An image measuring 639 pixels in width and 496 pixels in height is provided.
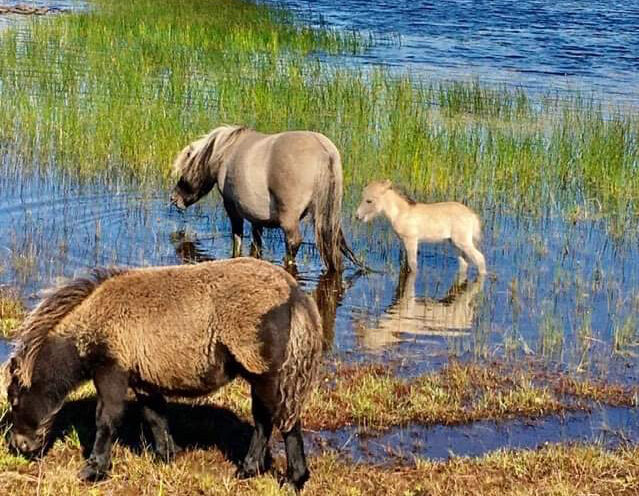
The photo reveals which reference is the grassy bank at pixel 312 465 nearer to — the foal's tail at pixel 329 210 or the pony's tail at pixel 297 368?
the pony's tail at pixel 297 368

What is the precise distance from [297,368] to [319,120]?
1026 centimetres

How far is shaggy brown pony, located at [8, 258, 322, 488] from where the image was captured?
17.9ft

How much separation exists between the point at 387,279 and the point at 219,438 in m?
4.57

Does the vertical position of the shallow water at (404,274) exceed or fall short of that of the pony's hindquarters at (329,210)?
it falls short

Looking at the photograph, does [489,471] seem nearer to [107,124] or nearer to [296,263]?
[296,263]

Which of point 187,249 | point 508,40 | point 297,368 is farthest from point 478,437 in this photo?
point 508,40

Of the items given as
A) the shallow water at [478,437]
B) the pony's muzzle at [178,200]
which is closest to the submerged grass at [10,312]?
the shallow water at [478,437]

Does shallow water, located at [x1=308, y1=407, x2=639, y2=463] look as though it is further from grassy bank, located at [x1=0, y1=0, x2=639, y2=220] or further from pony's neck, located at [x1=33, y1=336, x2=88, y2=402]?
grassy bank, located at [x1=0, y1=0, x2=639, y2=220]

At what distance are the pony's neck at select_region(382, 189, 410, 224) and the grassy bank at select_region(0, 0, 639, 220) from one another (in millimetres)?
2075

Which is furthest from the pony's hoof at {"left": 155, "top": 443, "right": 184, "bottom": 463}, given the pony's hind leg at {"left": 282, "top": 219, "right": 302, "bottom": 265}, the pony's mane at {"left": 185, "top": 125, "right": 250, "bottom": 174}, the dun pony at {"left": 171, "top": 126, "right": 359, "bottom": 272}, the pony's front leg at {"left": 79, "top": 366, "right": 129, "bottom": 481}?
the pony's mane at {"left": 185, "top": 125, "right": 250, "bottom": 174}

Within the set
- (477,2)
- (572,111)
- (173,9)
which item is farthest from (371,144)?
(477,2)

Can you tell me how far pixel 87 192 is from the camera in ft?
41.3

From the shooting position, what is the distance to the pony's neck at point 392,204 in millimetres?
11195

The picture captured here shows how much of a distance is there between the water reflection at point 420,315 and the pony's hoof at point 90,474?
3269 mm
